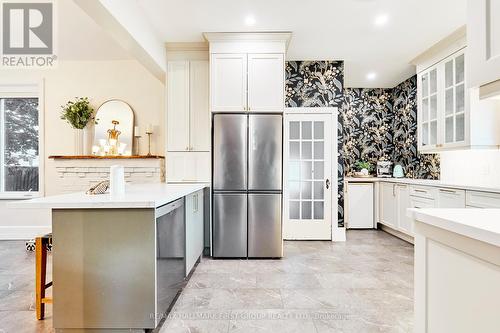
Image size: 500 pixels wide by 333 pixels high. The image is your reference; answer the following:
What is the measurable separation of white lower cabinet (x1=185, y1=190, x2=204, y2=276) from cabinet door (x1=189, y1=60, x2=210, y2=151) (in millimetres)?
773

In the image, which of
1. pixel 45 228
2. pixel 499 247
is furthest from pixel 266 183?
pixel 45 228

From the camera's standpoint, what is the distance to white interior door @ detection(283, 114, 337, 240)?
15.2 feet

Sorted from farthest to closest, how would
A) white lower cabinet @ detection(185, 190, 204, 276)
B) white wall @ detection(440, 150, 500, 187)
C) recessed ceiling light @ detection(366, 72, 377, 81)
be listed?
recessed ceiling light @ detection(366, 72, 377, 81) → white wall @ detection(440, 150, 500, 187) → white lower cabinet @ detection(185, 190, 204, 276)

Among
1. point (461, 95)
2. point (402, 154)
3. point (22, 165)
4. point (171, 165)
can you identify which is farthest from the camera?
point (402, 154)

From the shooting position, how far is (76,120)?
14.8 ft

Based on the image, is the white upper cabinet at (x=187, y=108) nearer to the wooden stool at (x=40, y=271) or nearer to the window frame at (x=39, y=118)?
the wooden stool at (x=40, y=271)

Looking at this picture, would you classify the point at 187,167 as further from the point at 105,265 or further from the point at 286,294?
the point at 105,265

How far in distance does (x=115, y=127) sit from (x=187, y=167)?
152cm

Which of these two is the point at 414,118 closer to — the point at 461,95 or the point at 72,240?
the point at 461,95

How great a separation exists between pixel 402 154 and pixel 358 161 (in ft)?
2.62

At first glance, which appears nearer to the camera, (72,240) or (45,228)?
(72,240)

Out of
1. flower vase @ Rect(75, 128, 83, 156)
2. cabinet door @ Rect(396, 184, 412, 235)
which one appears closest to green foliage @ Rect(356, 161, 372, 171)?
cabinet door @ Rect(396, 184, 412, 235)

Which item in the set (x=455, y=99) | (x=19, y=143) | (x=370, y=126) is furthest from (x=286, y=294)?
(x=19, y=143)

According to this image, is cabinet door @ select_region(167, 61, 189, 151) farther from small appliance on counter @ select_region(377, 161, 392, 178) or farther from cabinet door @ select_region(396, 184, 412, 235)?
small appliance on counter @ select_region(377, 161, 392, 178)
